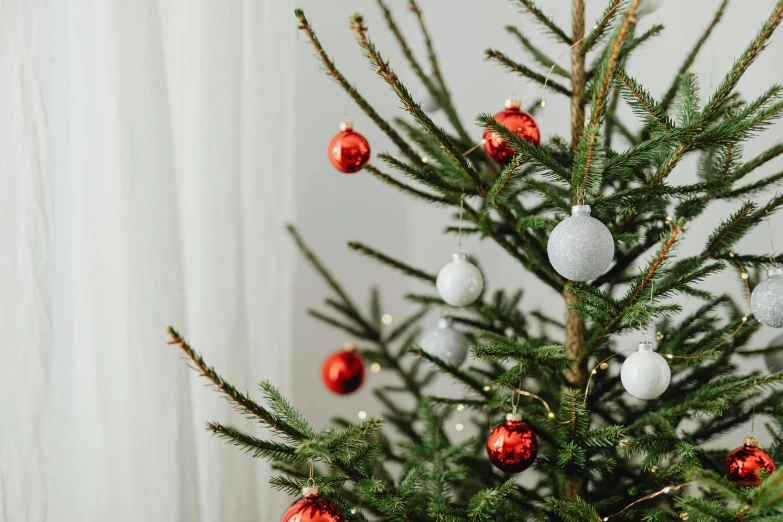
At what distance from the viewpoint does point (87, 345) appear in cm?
80

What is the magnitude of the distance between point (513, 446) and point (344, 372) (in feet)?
1.57

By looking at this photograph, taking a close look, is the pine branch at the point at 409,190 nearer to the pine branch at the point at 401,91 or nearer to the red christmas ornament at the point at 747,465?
the pine branch at the point at 401,91

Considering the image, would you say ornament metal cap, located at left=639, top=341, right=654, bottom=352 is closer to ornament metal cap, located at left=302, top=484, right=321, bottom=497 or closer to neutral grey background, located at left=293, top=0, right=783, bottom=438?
ornament metal cap, located at left=302, top=484, right=321, bottom=497

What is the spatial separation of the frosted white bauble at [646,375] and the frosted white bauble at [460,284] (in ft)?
0.73

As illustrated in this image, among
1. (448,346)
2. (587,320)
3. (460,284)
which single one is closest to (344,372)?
(448,346)

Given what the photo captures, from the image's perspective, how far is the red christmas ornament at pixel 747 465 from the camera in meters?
0.70

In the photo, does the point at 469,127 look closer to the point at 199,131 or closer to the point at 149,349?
the point at 199,131

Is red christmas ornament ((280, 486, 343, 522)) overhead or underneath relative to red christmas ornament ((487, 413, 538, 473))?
underneath

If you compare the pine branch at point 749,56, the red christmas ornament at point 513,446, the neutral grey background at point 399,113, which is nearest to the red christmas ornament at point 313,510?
the red christmas ornament at point 513,446

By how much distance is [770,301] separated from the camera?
2.33 ft

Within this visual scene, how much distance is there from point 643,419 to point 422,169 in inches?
16.2

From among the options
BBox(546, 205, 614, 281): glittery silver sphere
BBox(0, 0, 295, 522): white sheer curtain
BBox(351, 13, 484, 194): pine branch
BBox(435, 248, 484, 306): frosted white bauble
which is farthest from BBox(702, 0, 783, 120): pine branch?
BBox(0, 0, 295, 522): white sheer curtain

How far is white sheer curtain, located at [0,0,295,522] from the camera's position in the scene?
0.74 m

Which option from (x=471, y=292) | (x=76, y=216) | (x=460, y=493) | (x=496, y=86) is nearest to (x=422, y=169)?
(x=471, y=292)
